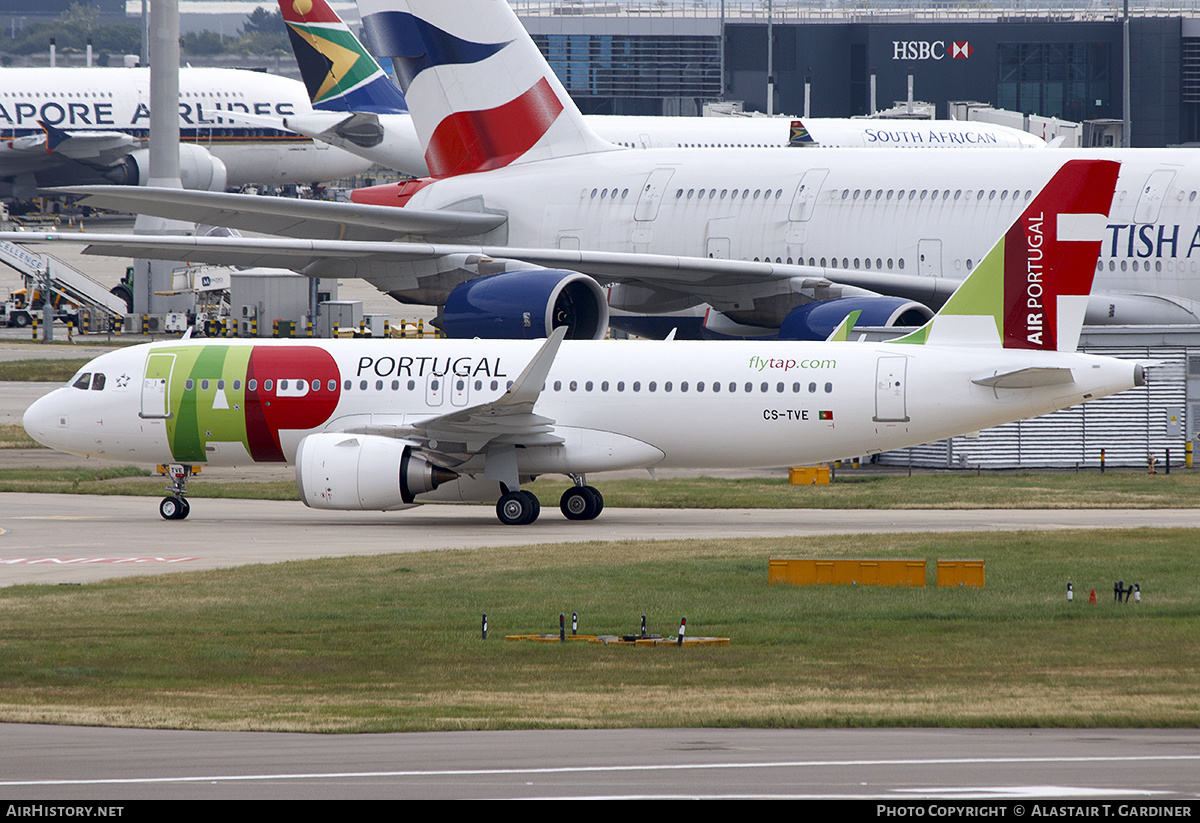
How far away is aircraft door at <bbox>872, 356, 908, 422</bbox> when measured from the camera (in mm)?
28547

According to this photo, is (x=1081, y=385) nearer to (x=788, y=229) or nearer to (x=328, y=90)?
(x=788, y=229)

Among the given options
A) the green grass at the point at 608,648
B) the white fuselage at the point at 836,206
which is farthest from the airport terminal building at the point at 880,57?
the green grass at the point at 608,648

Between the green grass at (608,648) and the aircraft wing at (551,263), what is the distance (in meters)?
11.8

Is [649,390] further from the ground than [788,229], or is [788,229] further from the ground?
[788,229]

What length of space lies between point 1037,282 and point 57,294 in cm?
4989

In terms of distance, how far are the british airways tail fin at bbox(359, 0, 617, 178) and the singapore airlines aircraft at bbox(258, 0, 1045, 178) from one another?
46.6ft

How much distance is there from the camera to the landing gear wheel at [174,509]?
30.3m

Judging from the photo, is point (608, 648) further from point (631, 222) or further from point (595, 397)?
point (631, 222)

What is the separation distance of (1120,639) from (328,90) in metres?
48.6

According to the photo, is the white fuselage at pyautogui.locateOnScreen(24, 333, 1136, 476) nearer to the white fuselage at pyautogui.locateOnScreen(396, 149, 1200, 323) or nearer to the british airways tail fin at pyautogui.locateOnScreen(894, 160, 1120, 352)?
the british airways tail fin at pyautogui.locateOnScreen(894, 160, 1120, 352)

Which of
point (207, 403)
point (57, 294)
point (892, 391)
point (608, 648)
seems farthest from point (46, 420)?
point (57, 294)

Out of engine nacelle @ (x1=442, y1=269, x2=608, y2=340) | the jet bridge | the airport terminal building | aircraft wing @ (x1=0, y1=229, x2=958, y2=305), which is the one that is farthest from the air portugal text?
the airport terminal building
